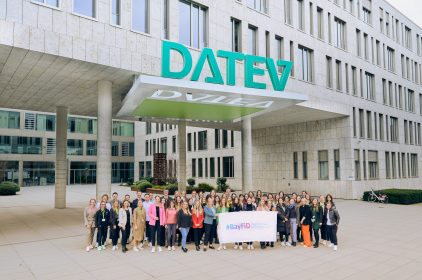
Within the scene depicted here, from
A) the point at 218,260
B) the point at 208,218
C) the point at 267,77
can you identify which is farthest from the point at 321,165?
the point at 218,260

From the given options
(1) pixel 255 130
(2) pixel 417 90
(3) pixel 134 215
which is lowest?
(3) pixel 134 215

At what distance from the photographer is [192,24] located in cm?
2095

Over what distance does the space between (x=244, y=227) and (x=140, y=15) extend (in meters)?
12.3

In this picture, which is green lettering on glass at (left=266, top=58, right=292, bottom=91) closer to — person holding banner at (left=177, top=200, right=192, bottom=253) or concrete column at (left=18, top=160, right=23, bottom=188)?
person holding banner at (left=177, top=200, right=192, bottom=253)

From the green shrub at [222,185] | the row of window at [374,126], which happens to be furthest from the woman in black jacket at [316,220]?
the green shrub at [222,185]

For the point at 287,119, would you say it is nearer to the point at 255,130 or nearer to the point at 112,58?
the point at 255,130

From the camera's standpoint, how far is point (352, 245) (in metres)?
13.4

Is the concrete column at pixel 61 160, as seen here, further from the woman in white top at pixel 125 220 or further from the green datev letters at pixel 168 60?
the woman in white top at pixel 125 220

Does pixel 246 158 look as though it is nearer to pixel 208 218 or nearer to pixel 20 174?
pixel 208 218

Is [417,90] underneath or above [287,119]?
above

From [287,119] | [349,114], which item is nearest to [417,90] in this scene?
[349,114]

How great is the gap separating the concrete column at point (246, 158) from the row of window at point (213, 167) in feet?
65.2

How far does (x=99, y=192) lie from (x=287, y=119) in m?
20.8

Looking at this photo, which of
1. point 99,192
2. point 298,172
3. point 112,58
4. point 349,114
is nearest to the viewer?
point 112,58
